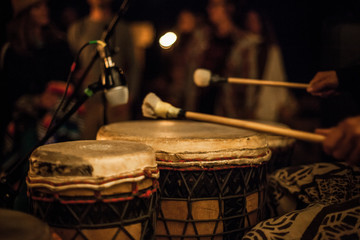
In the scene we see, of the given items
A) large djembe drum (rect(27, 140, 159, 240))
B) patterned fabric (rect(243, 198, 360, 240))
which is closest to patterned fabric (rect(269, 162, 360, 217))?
patterned fabric (rect(243, 198, 360, 240))

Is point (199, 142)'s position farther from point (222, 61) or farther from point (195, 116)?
point (222, 61)

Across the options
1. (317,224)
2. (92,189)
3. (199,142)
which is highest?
(199,142)

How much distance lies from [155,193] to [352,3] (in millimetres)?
2555

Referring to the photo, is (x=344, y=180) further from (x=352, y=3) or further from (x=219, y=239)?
(x=352, y=3)

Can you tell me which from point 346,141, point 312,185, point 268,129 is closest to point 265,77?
point 312,185

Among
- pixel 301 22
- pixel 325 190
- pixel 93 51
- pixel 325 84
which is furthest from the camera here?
pixel 301 22

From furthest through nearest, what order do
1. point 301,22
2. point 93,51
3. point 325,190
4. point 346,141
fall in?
point 301,22 < point 93,51 < point 325,190 < point 346,141

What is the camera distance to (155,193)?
147cm

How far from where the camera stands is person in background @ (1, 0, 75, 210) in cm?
273

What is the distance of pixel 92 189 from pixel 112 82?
611 mm

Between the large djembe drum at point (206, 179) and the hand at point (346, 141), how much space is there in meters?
0.45

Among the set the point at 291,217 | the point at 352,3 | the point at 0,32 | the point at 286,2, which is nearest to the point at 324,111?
the point at 352,3

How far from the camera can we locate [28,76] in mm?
2967

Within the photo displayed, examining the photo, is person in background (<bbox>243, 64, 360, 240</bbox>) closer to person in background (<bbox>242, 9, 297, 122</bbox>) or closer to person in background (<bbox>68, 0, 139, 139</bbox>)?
person in background (<bbox>68, 0, 139, 139</bbox>)
